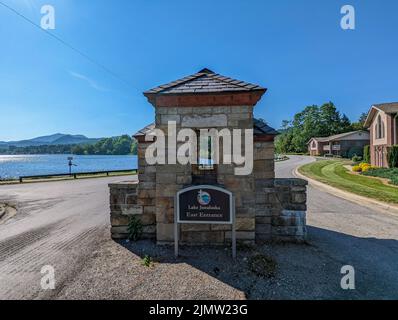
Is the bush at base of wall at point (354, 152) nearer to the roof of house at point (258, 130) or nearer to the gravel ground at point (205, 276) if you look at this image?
the roof of house at point (258, 130)

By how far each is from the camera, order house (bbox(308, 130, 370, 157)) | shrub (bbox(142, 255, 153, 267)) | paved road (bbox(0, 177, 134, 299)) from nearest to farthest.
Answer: paved road (bbox(0, 177, 134, 299)), shrub (bbox(142, 255, 153, 267)), house (bbox(308, 130, 370, 157))

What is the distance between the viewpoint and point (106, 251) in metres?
5.17

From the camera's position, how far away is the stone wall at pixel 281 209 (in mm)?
5418

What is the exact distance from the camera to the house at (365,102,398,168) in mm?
21375

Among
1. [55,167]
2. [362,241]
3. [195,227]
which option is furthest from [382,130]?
[55,167]

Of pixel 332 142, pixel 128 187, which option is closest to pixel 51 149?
pixel 332 142

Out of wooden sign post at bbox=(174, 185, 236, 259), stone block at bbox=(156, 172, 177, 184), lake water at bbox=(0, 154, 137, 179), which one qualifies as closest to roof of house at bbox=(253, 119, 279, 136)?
wooden sign post at bbox=(174, 185, 236, 259)

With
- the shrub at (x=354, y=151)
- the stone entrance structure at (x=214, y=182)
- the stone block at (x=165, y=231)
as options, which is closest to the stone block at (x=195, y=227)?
the stone entrance structure at (x=214, y=182)

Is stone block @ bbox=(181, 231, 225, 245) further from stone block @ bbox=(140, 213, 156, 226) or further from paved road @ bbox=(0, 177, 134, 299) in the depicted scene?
paved road @ bbox=(0, 177, 134, 299)

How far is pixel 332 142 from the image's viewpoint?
193 ft

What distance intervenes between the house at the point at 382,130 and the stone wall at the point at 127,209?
996 inches

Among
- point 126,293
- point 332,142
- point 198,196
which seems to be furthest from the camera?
point 332,142
